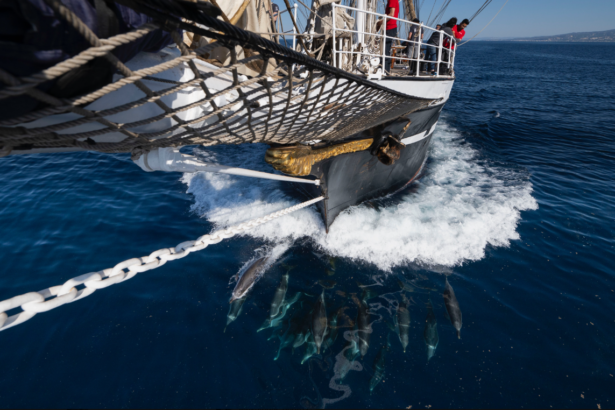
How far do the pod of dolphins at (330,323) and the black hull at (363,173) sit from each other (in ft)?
6.64

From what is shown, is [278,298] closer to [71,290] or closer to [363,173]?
[71,290]

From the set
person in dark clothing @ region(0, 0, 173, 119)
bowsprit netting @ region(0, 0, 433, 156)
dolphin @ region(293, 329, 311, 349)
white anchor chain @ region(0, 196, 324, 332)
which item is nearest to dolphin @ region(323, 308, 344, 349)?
dolphin @ region(293, 329, 311, 349)

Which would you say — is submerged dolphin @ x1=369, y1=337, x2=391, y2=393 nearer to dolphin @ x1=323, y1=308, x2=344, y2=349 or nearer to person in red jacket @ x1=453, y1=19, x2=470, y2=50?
dolphin @ x1=323, y1=308, x2=344, y2=349

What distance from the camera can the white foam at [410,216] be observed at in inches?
232

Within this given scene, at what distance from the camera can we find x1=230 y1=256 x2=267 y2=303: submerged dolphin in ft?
15.7

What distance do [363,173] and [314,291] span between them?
309 centimetres

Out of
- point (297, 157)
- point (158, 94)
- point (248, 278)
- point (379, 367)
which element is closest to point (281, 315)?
point (248, 278)

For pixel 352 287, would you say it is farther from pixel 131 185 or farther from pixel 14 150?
pixel 131 185

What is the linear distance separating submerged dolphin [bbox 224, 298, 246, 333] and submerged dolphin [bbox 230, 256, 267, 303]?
0.08 m

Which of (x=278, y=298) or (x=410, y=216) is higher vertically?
(x=410, y=216)

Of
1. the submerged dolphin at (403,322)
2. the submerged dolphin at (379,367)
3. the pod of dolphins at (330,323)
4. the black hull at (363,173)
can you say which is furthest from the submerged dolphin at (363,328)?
the black hull at (363,173)

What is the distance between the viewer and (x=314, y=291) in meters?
4.94

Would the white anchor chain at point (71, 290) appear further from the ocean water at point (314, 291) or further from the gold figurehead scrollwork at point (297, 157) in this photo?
the ocean water at point (314, 291)

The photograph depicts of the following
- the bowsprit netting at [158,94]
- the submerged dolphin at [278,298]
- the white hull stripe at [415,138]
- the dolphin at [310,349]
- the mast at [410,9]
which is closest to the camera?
the bowsprit netting at [158,94]
